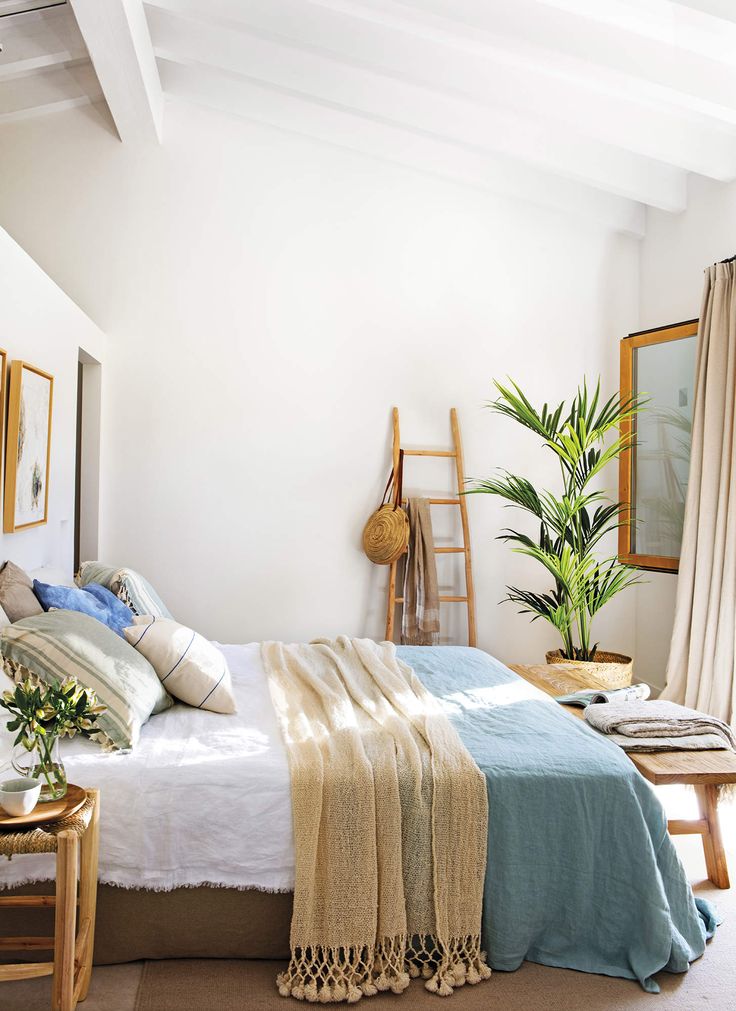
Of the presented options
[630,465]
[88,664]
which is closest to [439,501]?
[630,465]

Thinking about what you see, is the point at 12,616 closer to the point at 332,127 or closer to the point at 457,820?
the point at 457,820

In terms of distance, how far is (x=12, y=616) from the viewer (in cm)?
242

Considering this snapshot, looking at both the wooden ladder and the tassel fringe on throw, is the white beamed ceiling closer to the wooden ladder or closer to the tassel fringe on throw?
the wooden ladder

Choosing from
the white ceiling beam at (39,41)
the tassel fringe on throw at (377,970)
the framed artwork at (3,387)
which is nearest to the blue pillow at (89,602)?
the framed artwork at (3,387)

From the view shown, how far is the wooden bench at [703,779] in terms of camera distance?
2.29 m

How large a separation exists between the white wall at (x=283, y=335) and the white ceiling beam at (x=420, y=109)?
527 mm

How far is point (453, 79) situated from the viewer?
377 cm

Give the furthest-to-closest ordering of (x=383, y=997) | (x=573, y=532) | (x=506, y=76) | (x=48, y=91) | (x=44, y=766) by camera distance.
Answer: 1. (x=573, y=532)
2. (x=48, y=91)
3. (x=506, y=76)
4. (x=383, y=997)
5. (x=44, y=766)

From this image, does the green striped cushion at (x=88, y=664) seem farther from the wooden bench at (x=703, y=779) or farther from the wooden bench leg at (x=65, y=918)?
the wooden bench at (x=703, y=779)

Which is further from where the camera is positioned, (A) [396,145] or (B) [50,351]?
(A) [396,145]

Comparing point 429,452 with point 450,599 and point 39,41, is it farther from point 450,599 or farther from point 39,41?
point 39,41

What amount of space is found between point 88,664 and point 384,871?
901 millimetres

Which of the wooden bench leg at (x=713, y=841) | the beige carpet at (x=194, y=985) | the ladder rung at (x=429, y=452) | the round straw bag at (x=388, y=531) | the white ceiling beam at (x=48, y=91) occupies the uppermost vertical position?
the white ceiling beam at (x=48, y=91)

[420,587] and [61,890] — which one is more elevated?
[420,587]
